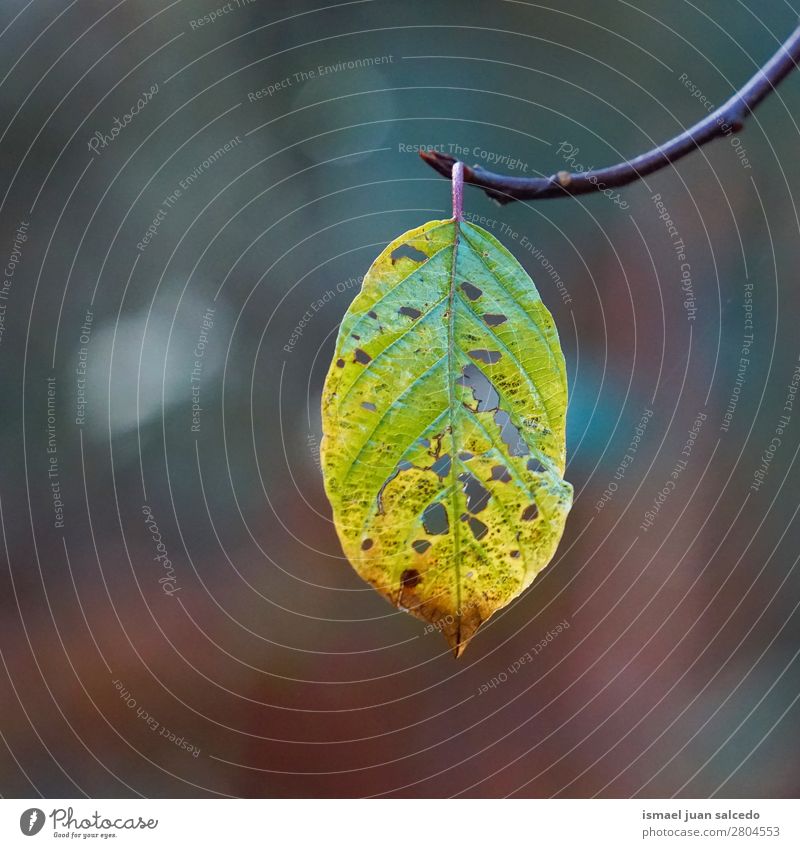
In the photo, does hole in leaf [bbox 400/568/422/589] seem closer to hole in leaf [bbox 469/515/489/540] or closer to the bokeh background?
hole in leaf [bbox 469/515/489/540]

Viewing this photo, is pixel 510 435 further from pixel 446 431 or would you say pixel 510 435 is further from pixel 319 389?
pixel 319 389

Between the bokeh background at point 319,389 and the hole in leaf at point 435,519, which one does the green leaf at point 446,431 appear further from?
the bokeh background at point 319,389

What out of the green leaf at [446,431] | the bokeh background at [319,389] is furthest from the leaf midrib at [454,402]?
the bokeh background at [319,389]

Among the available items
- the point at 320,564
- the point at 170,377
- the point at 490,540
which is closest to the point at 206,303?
the point at 170,377

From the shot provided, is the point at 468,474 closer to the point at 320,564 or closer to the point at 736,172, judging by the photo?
the point at 320,564

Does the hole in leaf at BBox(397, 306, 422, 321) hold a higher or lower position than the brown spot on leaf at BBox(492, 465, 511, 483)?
higher

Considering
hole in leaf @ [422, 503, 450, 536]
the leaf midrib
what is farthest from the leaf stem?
hole in leaf @ [422, 503, 450, 536]
